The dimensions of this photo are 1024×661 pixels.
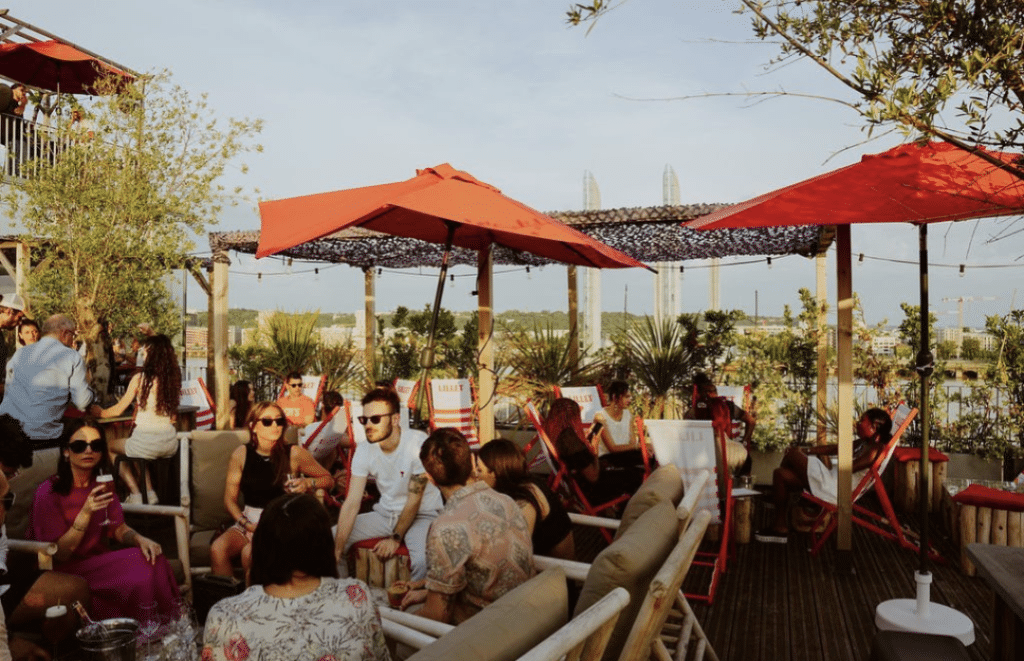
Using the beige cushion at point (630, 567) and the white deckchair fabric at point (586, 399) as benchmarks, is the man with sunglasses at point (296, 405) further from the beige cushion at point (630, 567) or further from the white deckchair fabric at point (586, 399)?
the beige cushion at point (630, 567)

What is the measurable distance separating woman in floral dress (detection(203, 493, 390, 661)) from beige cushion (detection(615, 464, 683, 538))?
1130mm

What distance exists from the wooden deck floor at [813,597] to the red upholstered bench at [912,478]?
2.33ft

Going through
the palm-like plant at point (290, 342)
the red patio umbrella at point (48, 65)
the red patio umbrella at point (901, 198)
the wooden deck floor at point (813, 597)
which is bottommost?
the wooden deck floor at point (813, 597)

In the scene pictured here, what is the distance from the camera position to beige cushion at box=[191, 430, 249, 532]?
401 centimetres

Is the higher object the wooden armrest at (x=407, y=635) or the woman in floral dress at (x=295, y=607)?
the woman in floral dress at (x=295, y=607)

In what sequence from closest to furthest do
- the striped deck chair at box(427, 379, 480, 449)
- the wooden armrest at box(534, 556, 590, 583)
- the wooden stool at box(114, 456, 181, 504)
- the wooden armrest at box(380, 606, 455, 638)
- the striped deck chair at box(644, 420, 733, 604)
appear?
the wooden armrest at box(380, 606, 455, 638)
the wooden armrest at box(534, 556, 590, 583)
the striped deck chair at box(644, 420, 733, 604)
the wooden stool at box(114, 456, 181, 504)
the striped deck chair at box(427, 379, 480, 449)

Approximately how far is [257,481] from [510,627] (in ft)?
8.32

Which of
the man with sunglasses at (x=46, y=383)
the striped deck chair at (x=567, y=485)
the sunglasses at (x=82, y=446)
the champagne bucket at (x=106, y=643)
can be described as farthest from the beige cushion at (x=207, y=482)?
the striped deck chair at (x=567, y=485)

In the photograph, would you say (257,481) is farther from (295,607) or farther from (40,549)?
(295,607)

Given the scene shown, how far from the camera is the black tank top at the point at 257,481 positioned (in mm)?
3758

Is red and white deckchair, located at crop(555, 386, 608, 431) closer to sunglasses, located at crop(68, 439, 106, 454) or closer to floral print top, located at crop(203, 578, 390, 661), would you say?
sunglasses, located at crop(68, 439, 106, 454)

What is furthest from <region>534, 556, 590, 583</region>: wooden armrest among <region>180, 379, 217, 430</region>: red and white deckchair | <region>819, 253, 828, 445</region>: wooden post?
<region>180, 379, 217, 430</region>: red and white deckchair

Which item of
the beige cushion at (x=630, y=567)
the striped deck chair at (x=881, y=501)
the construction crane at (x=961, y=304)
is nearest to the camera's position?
the beige cushion at (x=630, y=567)

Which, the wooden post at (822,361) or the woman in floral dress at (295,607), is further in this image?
the wooden post at (822,361)
